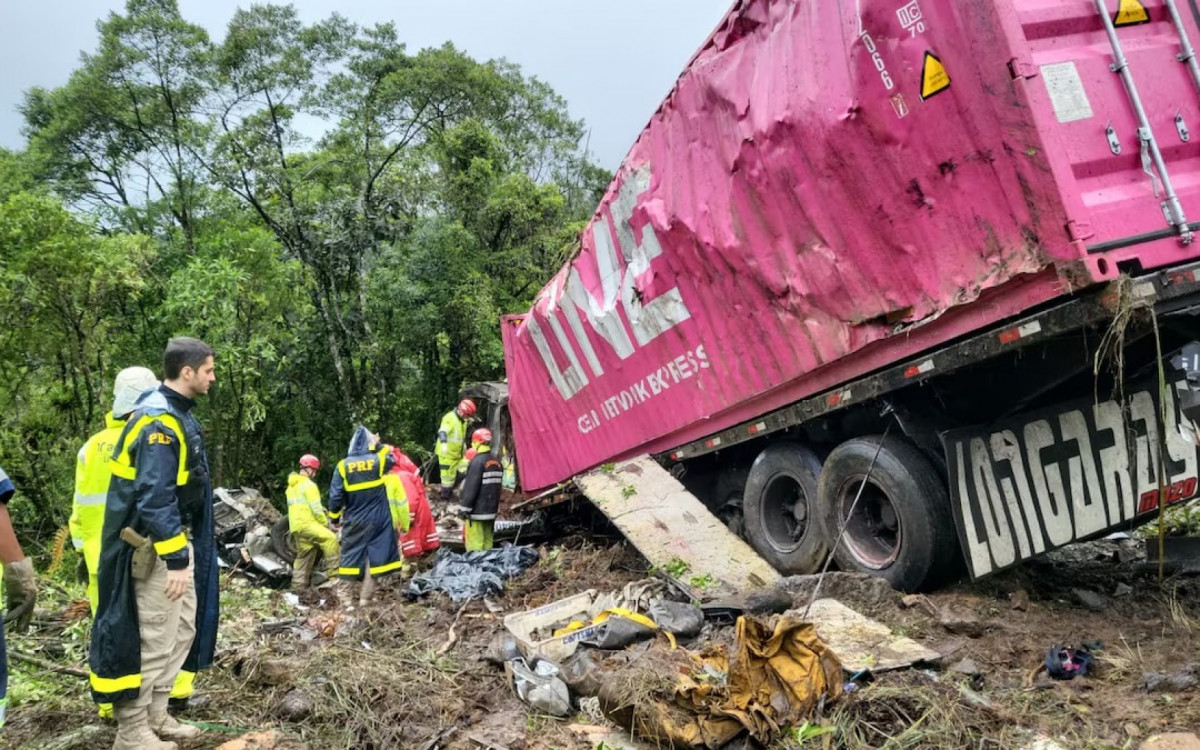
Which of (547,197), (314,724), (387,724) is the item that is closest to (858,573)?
(387,724)

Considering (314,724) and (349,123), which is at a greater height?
(349,123)

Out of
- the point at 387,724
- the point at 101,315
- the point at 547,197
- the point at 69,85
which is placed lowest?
the point at 387,724

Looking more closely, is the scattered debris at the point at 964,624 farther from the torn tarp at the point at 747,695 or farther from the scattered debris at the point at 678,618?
the scattered debris at the point at 678,618

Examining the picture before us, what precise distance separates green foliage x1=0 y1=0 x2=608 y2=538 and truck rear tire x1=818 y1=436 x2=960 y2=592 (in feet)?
35.3

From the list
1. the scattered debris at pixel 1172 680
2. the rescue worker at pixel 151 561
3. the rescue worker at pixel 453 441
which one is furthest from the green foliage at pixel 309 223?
the scattered debris at pixel 1172 680

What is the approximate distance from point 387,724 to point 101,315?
10.7 meters

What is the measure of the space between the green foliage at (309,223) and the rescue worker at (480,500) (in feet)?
23.5

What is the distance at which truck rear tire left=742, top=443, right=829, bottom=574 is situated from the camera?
4.88 meters

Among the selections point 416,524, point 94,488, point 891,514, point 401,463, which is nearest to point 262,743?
point 94,488

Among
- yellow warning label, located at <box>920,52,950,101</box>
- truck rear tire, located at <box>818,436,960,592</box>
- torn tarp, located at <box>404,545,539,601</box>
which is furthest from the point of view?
torn tarp, located at <box>404,545,539,601</box>

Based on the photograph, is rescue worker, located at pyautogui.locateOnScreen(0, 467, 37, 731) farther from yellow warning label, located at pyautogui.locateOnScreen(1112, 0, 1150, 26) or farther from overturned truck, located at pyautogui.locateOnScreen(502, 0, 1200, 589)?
yellow warning label, located at pyautogui.locateOnScreen(1112, 0, 1150, 26)

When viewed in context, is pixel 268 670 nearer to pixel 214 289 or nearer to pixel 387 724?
pixel 387 724

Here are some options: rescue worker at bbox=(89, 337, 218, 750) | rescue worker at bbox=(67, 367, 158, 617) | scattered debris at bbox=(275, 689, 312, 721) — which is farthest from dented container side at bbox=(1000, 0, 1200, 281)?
rescue worker at bbox=(67, 367, 158, 617)

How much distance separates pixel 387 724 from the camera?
3412mm
